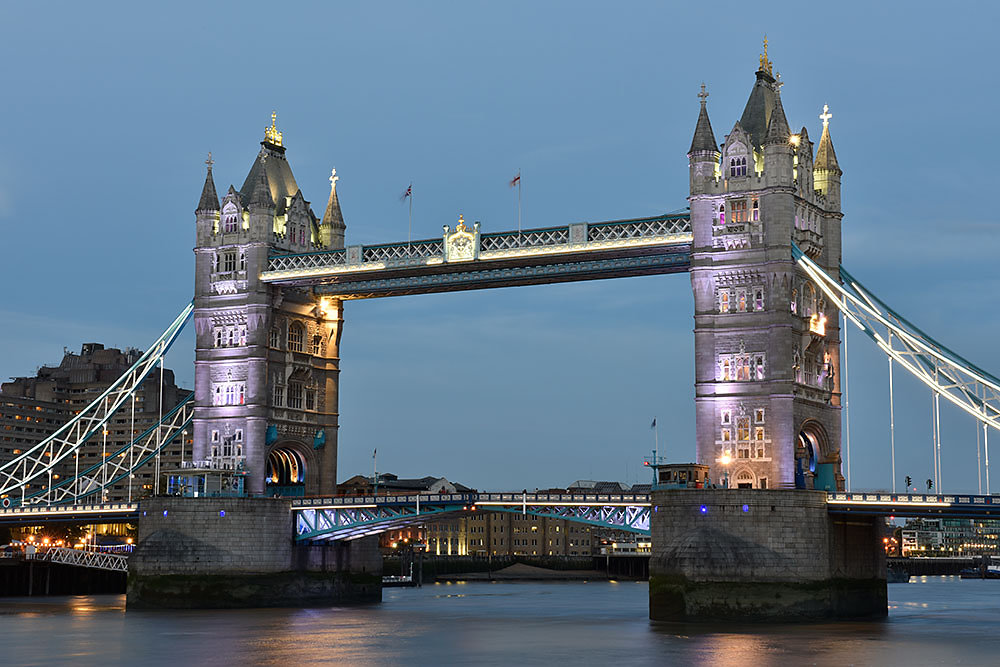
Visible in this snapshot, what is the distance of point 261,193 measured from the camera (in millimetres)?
93938

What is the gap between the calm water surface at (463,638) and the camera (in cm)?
5669

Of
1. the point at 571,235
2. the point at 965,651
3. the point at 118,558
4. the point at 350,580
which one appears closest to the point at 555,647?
the point at 965,651

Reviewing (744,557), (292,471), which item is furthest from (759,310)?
(292,471)

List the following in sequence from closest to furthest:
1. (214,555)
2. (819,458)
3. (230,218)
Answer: (819,458), (214,555), (230,218)

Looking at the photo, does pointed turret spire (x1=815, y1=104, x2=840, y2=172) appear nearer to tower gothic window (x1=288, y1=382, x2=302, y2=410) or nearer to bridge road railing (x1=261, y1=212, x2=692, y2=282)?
bridge road railing (x1=261, y1=212, x2=692, y2=282)

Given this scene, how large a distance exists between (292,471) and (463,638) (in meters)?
31.3

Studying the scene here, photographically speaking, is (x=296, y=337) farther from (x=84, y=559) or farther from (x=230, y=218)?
(x=84, y=559)

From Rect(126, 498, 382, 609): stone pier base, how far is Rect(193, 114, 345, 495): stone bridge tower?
13.5ft

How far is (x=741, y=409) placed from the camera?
7644cm

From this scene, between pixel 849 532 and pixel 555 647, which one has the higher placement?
pixel 849 532

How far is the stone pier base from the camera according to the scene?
8538 cm

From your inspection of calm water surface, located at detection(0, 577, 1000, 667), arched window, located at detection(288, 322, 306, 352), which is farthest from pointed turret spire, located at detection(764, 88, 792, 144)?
arched window, located at detection(288, 322, 306, 352)

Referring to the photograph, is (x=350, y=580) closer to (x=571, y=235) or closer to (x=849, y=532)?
(x=571, y=235)

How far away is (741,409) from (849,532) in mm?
8151
